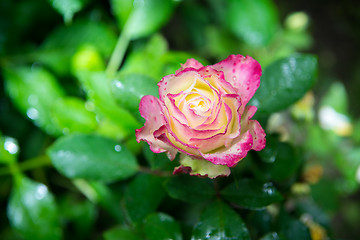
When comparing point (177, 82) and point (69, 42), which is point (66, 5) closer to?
point (69, 42)

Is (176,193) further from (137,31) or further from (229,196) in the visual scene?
(137,31)

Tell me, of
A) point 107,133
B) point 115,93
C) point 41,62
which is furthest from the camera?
point 41,62

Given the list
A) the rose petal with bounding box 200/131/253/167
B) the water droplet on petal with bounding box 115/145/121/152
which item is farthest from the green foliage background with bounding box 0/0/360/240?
the rose petal with bounding box 200/131/253/167

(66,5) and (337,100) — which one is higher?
(66,5)

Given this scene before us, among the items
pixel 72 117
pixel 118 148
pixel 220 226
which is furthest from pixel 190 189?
pixel 72 117

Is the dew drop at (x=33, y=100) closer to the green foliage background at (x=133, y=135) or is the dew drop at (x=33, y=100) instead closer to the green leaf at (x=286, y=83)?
the green foliage background at (x=133, y=135)

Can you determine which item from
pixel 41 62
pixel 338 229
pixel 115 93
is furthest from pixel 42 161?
pixel 338 229

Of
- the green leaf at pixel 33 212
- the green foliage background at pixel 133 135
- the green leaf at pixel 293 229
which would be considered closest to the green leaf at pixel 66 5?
the green foliage background at pixel 133 135
